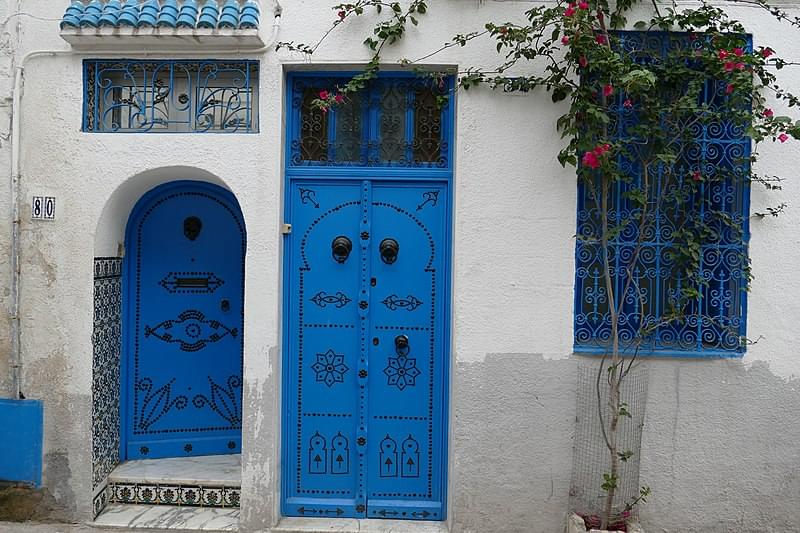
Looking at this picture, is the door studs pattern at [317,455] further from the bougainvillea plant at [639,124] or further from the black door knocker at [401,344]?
the bougainvillea plant at [639,124]

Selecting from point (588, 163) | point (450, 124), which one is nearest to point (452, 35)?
point (450, 124)

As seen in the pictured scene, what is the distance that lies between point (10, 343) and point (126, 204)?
1.08 metres

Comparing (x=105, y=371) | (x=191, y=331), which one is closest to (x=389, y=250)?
(x=191, y=331)

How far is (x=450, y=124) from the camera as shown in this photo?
14.1ft

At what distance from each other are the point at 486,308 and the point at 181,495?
2.24 meters

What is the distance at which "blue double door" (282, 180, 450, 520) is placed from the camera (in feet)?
14.1

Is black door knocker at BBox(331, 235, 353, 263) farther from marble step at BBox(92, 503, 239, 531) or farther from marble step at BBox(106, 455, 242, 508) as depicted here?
marble step at BBox(92, 503, 239, 531)

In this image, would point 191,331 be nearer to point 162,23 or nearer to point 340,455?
point 340,455

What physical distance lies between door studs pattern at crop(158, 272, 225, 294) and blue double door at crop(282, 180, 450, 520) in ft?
2.47

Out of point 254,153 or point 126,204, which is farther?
point 126,204

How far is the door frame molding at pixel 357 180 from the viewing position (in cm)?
427

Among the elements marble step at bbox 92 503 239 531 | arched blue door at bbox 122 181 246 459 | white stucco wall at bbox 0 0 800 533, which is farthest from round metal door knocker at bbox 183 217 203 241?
marble step at bbox 92 503 239 531

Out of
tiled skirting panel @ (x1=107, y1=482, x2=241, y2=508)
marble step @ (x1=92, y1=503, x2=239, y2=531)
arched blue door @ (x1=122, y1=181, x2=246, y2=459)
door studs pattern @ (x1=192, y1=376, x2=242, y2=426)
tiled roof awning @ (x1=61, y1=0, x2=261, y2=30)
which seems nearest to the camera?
tiled roof awning @ (x1=61, y1=0, x2=261, y2=30)

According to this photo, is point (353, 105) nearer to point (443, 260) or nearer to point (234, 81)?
point (234, 81)
